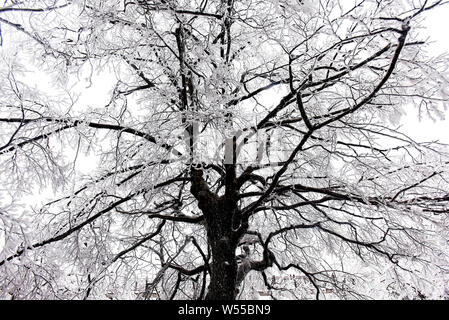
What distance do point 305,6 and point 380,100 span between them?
1.79 metres

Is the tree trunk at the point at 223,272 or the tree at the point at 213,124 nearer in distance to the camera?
the tree at the point at 213,124

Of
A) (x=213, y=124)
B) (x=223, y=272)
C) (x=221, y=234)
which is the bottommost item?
(x=223, y=272)

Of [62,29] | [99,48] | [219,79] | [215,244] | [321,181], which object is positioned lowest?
[215,244]

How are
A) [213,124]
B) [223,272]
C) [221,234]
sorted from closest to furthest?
[213,124], [223,272], [221,234]

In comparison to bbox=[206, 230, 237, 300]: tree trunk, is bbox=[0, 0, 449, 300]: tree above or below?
above

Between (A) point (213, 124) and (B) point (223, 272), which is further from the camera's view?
(B) point (223, 272)

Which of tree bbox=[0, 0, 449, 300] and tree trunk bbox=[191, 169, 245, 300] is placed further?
tree trunk bbox=[191, 169, 245, 300]

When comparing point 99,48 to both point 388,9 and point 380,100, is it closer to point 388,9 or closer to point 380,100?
point 388,9

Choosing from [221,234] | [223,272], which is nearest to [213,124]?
[221,234]

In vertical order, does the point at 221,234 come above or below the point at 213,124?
below

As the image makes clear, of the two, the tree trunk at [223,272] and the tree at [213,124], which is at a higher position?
the tree at [213,124]

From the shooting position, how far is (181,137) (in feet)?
10.6

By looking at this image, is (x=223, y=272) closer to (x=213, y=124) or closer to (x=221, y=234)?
(x=221, y=234)
